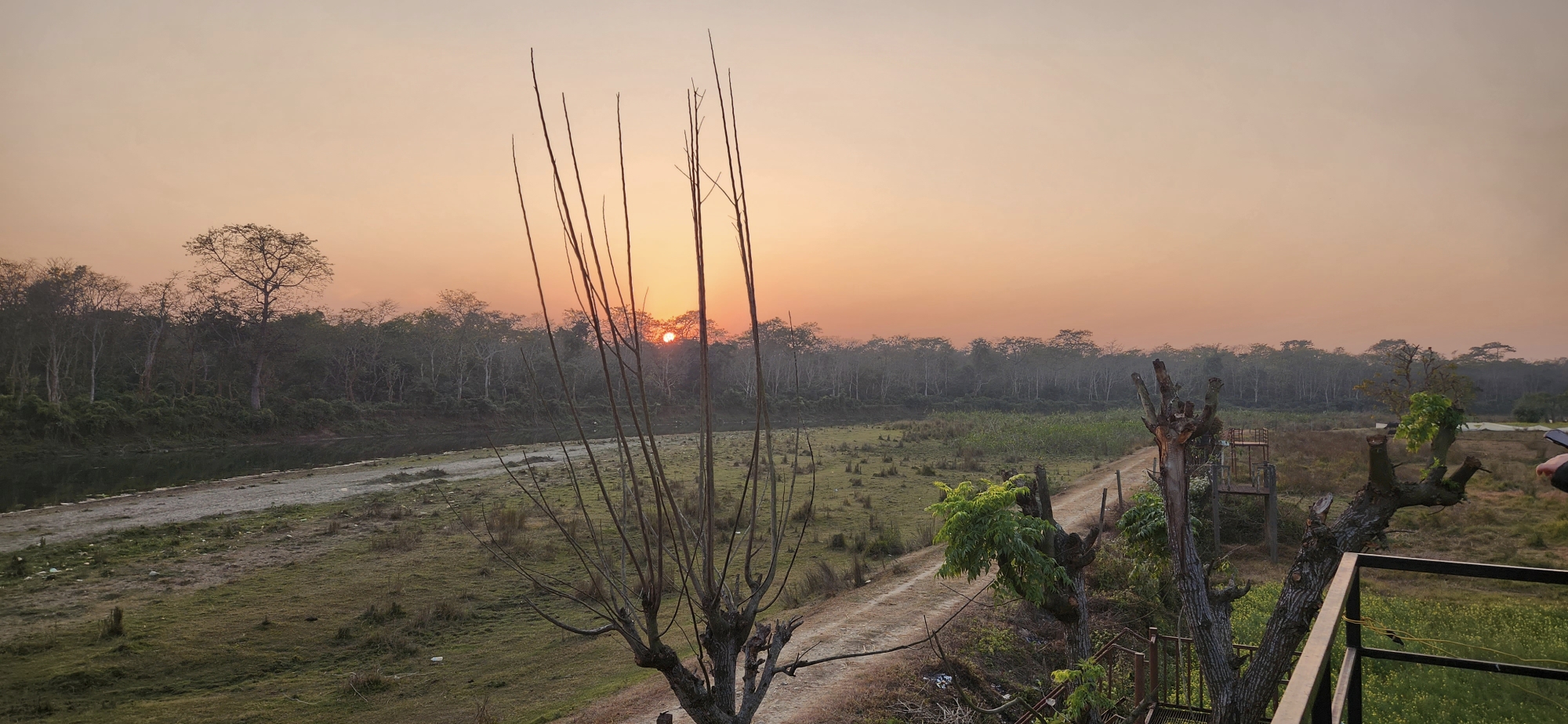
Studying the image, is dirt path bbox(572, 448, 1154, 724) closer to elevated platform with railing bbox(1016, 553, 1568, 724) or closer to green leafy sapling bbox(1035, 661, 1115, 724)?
green leafy sapling bbox(1035, 661, 1115, 724)

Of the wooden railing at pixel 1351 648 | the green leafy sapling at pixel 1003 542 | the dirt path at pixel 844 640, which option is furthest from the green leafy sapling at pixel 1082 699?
the wooden railing at pixel 1351 648

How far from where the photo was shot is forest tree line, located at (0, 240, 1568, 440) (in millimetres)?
39281

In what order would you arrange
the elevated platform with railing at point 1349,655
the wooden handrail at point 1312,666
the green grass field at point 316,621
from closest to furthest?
the wooden handrail at point 1312,666 → the elevated platform with railing at point 1349,655 → the green grass field at point 316,621

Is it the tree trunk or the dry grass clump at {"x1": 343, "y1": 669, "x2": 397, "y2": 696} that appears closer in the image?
the dry grass clump at {"x1": 343, "y1": 669, "x2": 397, "y2": 696}

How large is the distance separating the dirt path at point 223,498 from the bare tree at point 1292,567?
33.8 feet

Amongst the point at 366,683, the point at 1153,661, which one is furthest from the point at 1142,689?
the point at 366,683

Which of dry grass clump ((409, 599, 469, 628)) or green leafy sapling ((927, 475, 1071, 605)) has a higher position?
green leafy sapling ((927, 475, 1071, 605))

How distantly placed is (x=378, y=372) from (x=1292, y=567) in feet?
218

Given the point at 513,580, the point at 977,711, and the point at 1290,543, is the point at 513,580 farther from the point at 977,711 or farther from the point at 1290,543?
the point at 1290,543

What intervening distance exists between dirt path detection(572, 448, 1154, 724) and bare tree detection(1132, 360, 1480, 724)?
3365 mm

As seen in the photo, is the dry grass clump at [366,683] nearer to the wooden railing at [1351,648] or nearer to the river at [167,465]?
the wooden railing at [1351,648]

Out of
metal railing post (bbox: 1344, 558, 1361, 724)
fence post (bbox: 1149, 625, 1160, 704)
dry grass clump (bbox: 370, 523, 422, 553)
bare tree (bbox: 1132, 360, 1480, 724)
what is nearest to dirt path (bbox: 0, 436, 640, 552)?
dry grass clump (bbox: 370, 523, 422, 553)

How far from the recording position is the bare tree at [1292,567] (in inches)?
252

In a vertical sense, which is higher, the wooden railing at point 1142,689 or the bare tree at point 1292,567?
the bare tree at point 1292,567
